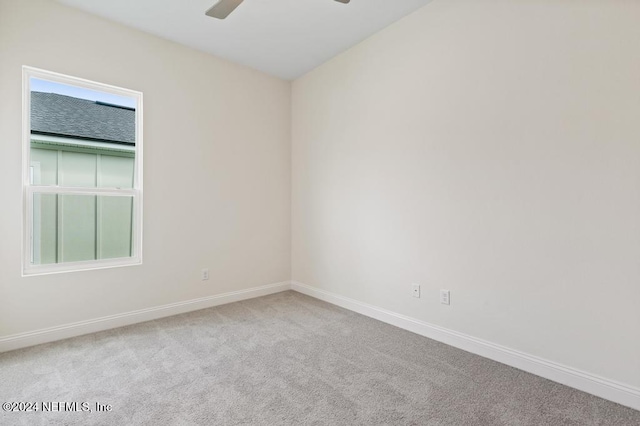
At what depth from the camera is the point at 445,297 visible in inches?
102

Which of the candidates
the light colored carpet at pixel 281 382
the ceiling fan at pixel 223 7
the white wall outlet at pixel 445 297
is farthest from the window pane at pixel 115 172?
the white wall outlet at pixel 445 297

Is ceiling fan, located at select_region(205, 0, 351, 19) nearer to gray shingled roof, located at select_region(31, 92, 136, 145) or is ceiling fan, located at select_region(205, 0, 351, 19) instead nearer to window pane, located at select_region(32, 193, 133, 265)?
gray shingled roof, located at select_region(31, 92, 136, 145)

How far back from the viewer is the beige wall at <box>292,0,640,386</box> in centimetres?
181

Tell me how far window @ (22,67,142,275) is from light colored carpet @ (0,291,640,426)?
Answer: 0.77 meters

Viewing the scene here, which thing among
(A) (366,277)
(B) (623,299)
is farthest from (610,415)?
(A) (366,277)

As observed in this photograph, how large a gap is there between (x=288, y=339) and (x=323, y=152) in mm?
2140

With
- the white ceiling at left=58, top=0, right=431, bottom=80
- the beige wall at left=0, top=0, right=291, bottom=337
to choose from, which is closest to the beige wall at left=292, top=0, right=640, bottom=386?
the white ceiling at left=58, top=0, right=431, bottom=80

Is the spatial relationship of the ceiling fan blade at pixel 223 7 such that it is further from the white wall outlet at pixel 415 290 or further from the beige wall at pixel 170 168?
the white wall outlet at pixel 415 290

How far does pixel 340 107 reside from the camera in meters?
3.54

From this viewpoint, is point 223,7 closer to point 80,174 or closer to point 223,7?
point 223,7

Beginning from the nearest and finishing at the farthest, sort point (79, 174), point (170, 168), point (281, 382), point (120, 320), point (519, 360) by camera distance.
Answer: point (281, 382), point (519, 360), point (79, 174), point (120, 320), point (170, 168)

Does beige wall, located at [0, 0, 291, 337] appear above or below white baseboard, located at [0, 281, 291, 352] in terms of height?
above

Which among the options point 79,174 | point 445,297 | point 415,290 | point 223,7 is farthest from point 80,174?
point 445,297

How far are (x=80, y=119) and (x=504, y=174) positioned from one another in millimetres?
3587
